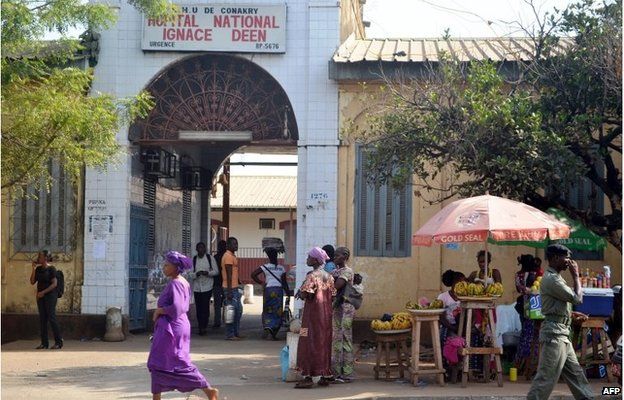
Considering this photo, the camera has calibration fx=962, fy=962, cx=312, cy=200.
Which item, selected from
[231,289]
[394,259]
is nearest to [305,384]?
[394,259]

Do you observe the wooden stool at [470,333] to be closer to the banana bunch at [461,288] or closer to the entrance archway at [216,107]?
the banana bunch at [461,288]

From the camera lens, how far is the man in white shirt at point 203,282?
1805 cm

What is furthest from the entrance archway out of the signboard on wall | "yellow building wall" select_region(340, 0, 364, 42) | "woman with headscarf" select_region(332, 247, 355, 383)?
"woman with headscarf" select_region(332, 247, 355, 383)

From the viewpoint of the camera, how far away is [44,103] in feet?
39.8

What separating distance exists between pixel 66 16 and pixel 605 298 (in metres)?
7.70

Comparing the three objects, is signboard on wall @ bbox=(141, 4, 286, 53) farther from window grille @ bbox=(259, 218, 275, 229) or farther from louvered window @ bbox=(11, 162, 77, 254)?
window grille @ bbox=(259, 218, 275, 229)

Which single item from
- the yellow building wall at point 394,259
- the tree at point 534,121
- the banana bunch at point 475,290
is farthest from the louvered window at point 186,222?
the banana bunch at point 475,290

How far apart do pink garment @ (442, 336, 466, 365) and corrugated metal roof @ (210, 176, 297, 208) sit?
91.0 feet

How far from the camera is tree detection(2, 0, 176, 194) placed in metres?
12.1

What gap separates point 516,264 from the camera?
53.1 feet

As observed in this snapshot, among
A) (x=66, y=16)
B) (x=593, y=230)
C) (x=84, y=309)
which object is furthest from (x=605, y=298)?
(x=84, y=309)

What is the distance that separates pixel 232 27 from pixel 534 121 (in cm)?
643

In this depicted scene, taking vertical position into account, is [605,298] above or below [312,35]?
below

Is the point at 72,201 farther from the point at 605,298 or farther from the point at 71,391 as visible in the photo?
the point at 605,298
